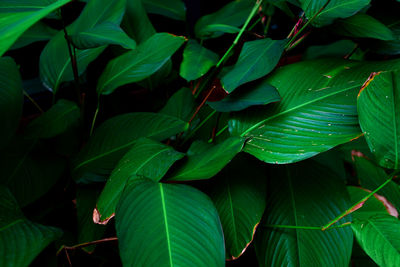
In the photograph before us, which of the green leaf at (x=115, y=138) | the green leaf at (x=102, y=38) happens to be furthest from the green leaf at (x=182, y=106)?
the green leaf at (x=102, y=38)

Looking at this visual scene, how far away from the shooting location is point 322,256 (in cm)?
73

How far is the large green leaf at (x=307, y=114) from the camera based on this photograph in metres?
0.68

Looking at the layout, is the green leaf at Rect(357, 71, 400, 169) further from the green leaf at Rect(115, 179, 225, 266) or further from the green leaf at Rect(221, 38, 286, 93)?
the green leaf at Rect(115, 179, 225, 266)

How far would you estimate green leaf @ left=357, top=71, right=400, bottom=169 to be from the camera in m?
0.64

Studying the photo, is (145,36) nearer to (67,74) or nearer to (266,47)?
(67,74)

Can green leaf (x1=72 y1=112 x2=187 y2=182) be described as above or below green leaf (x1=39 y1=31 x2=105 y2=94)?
below

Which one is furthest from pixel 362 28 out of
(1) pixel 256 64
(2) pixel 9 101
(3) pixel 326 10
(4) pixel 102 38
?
(2) pixel 9 101

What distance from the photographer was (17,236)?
0.64 m

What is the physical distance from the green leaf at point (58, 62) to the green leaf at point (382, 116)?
2.41ft

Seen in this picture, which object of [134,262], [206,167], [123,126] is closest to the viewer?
[134,262]

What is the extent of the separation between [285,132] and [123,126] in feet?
1.41

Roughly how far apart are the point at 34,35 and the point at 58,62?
15cm

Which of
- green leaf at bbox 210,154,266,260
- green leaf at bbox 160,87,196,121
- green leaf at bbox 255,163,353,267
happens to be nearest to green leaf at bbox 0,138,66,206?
green leaf at bbox 160,87,196,121

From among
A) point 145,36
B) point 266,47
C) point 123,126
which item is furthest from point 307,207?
point 145,36
